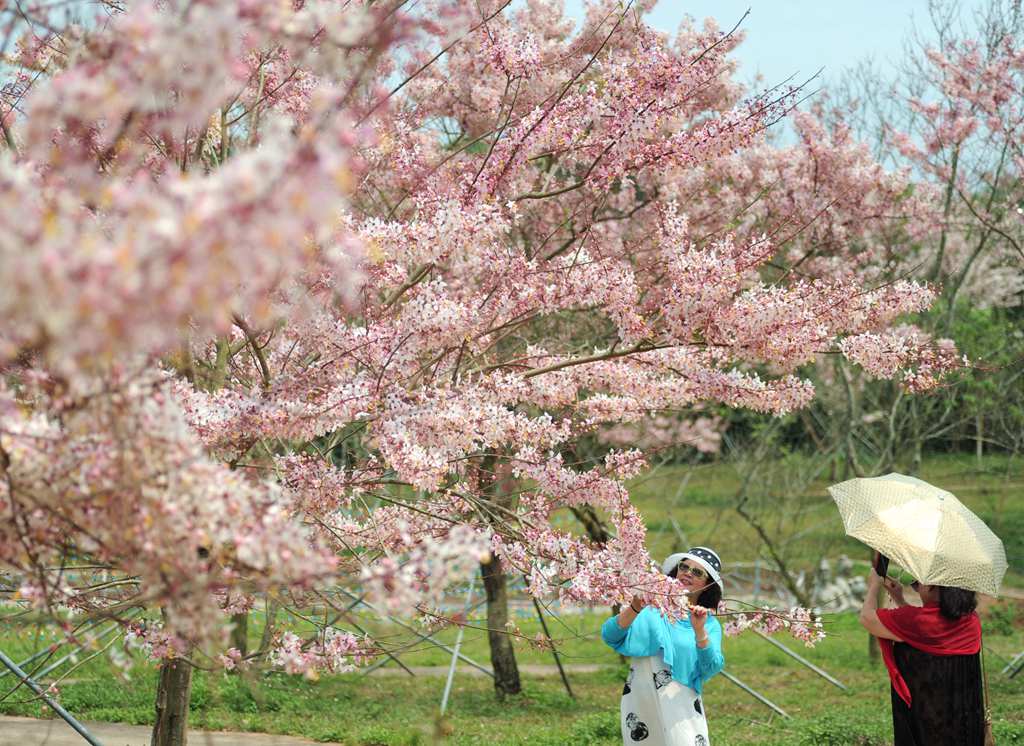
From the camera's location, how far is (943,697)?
5004mm

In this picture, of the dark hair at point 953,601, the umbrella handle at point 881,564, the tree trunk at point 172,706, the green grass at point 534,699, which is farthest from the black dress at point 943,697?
the tree trunk at point 172,706

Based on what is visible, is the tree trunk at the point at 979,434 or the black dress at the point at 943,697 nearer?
the black dress at the point at 943,697

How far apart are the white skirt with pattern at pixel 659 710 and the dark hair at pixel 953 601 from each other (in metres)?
1.19

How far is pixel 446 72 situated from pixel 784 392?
5.81 meters

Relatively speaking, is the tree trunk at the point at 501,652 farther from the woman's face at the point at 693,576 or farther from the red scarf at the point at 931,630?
the red scarf at the point at 931,630

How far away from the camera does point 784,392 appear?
5461mm

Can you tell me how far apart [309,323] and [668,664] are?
2.22m

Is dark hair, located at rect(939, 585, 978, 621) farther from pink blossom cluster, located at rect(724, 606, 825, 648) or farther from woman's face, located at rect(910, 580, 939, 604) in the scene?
pink blossom cluster, located at rect(724, 606, 825, 648)

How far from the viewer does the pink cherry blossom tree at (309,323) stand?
1.66 m

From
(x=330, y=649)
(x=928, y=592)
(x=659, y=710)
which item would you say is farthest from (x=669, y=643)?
(x=330, y=649)

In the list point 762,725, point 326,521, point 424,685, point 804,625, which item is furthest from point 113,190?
point 424,685

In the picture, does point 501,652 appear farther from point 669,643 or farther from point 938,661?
point 938,661

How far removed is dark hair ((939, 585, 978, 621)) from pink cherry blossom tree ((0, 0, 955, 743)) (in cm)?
65

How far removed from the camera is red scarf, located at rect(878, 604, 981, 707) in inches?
195
